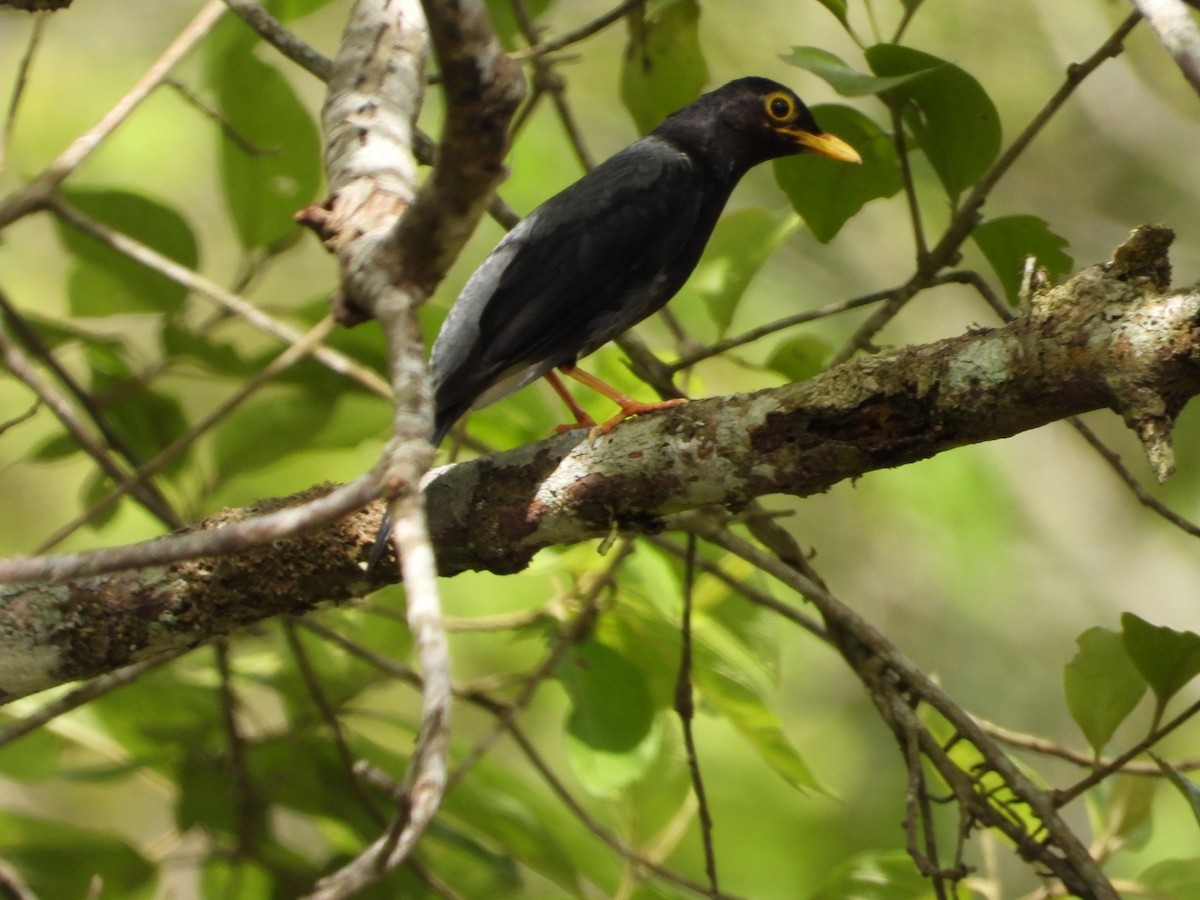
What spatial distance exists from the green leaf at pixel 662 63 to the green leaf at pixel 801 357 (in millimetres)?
962

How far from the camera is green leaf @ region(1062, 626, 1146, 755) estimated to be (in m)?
2.87

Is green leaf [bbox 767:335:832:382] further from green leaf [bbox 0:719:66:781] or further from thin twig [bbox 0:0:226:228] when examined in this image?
green leaf [bbox 0:719:66:781]

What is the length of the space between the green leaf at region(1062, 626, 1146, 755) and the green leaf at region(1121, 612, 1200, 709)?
16cm

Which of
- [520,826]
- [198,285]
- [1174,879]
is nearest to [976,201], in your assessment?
[1174,879]

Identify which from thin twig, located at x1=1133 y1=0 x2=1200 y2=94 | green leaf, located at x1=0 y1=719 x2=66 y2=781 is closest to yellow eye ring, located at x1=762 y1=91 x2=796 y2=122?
thin twig, located at x1=1133 y1=0 x2=1200 y2=94

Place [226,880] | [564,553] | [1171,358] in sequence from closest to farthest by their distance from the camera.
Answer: [1171,358] < [564,553] < [226,880]

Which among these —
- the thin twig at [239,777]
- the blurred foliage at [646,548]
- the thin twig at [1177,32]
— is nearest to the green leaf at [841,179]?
the blurred foliage at [646,548]

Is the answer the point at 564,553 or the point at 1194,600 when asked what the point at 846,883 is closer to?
the point at 564,553

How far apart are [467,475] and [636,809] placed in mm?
1572

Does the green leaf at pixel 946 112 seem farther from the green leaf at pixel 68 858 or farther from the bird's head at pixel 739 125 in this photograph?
the green leaf at pixel 68 858

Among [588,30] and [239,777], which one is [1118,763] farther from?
[239,777]

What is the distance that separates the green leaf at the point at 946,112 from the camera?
294 centimetres

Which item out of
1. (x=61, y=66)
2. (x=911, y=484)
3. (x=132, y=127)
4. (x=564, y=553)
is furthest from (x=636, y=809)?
(x=61, y=66)

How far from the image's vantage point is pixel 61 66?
24.9 ft
